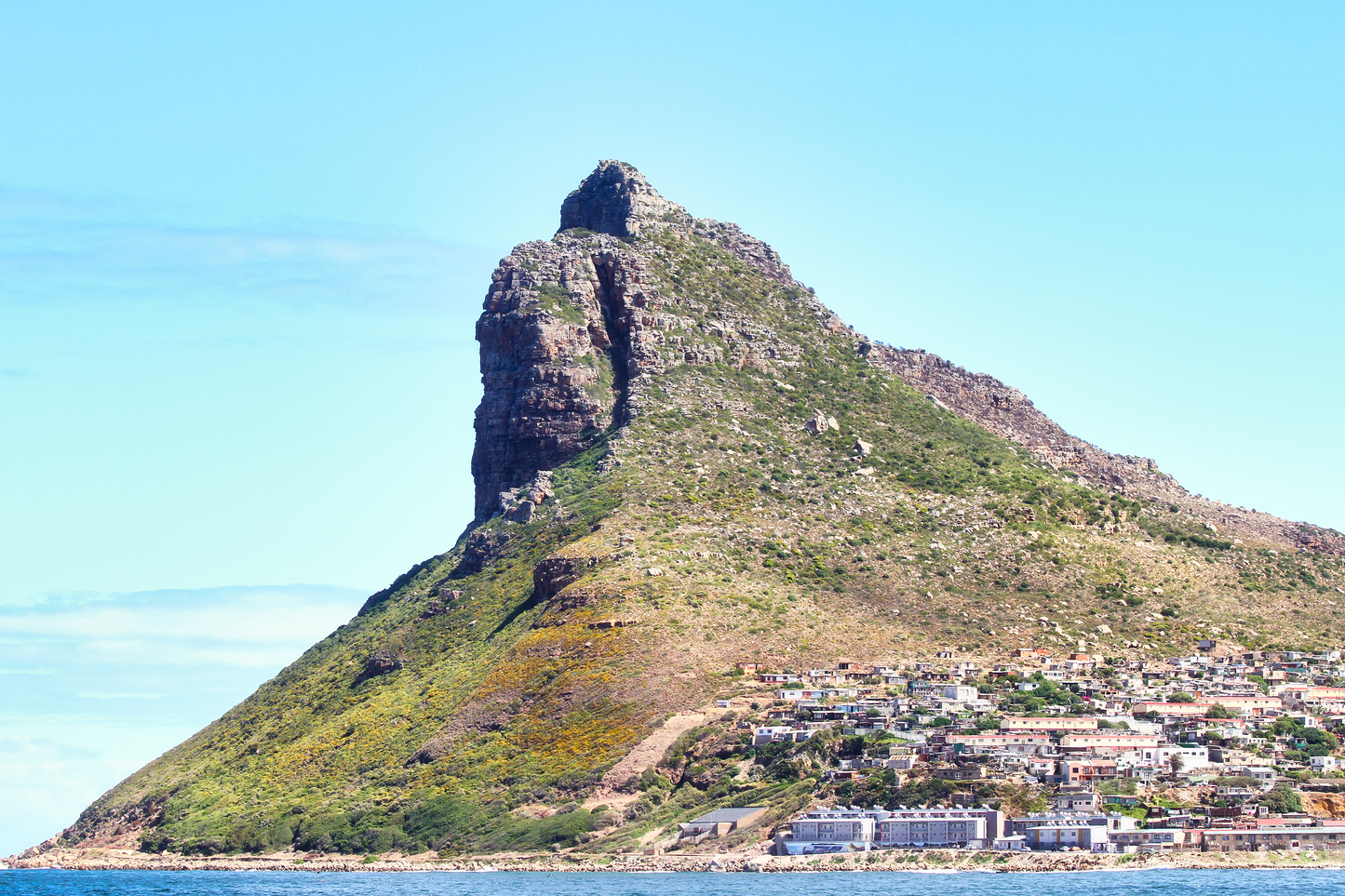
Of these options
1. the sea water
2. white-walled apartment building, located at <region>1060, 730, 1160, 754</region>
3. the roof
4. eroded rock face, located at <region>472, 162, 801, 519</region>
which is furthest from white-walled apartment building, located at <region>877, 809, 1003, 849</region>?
eroded rock face, located at <region>472, 162, 801, 519</region>

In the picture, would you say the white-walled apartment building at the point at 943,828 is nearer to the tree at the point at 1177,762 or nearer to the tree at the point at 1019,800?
the tree at the point at 1019,800

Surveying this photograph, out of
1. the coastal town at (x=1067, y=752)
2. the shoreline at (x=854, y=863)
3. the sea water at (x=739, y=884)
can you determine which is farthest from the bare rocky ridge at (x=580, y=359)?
the sea water at (x=739, y=884)

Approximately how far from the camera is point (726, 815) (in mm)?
126438

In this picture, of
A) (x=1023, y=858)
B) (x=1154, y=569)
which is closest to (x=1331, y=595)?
(x=1154, y=569)

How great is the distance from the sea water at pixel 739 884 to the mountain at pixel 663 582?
803 cm

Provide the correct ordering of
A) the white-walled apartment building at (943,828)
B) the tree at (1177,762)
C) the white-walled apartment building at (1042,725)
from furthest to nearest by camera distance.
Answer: the white-walled apartment building at (1042,725) → the tree at (1177,762) → the white-walled apartment building at (943,828)

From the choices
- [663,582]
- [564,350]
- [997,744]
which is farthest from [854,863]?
[564,350]

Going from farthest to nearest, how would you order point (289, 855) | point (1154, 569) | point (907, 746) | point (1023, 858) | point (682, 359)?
point (682, 359) < point (1154, 569) < point (289, 855) < point (907, 746) < point (1023, 858)

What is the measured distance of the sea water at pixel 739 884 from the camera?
103188mm

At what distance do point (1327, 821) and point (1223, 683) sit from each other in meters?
26.8

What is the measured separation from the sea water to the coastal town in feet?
14.6

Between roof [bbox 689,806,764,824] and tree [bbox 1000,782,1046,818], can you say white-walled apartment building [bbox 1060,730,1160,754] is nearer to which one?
tree [bbox 1000,782,1046,818]

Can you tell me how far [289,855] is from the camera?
143 m

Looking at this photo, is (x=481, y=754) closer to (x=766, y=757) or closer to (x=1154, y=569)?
(x=766, y=757)
